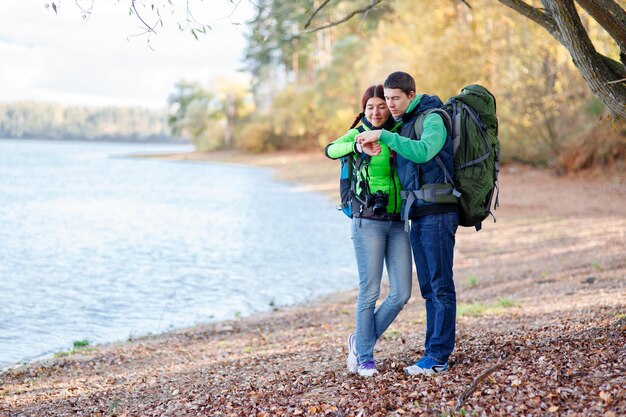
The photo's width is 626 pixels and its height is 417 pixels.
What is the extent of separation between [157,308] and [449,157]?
24.0 feet

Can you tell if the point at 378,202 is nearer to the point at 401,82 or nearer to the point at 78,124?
the point at 401,82

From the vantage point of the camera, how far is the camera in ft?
15.6

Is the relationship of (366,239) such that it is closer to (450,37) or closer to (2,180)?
(450,37)

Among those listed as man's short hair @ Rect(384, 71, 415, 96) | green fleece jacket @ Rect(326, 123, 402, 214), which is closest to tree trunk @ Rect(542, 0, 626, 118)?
man's short hair @ Rect(384, 71, 415, 96)

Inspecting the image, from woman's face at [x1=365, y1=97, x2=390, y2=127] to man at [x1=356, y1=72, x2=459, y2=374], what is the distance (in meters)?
0.09

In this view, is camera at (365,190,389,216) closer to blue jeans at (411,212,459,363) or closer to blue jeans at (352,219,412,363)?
blue jeans at (352,219,412,363)

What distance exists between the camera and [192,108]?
7438 centimetres

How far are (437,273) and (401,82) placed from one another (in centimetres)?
126

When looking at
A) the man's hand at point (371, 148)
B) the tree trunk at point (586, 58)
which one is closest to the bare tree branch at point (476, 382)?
the man's hand at point (371, 148)

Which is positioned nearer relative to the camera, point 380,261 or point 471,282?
point 380,261

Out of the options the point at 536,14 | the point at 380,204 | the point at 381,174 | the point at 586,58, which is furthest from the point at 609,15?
the point at 380,204

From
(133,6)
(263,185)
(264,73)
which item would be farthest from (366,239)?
(264,73)

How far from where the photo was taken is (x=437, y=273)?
471 cm

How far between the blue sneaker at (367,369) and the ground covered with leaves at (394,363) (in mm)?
101
